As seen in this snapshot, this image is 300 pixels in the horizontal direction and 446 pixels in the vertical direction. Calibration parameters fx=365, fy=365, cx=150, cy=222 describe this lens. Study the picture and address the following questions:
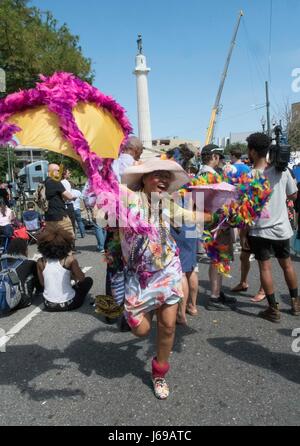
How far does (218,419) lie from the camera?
2342 mm

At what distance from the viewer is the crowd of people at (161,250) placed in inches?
96.6

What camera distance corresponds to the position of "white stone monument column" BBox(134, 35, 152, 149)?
113ft

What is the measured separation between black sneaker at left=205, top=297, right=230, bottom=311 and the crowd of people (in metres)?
0.01

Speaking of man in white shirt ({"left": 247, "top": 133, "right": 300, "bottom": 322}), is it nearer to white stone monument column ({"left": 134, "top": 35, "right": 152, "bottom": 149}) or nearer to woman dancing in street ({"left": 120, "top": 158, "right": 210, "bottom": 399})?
woman dancing in street ({"left": 120, "top": 158, "right": 210, "bottom": 399})

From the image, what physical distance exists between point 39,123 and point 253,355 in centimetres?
252

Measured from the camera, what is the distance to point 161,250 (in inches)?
96.7

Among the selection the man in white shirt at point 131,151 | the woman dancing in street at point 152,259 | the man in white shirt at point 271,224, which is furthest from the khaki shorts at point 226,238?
the woman dancing in street at point 152,259

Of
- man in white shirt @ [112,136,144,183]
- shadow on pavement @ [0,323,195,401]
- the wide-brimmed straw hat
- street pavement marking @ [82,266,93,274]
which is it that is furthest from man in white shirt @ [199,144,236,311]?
street pavement marking @ [82,266,93,274]

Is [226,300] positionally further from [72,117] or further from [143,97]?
[143,97]

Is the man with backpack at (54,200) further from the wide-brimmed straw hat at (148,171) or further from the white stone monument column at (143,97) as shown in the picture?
the white stone monument column at (143,97)

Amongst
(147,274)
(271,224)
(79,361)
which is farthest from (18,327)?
(271,224)

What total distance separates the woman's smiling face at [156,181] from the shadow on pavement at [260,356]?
65.6 inches
